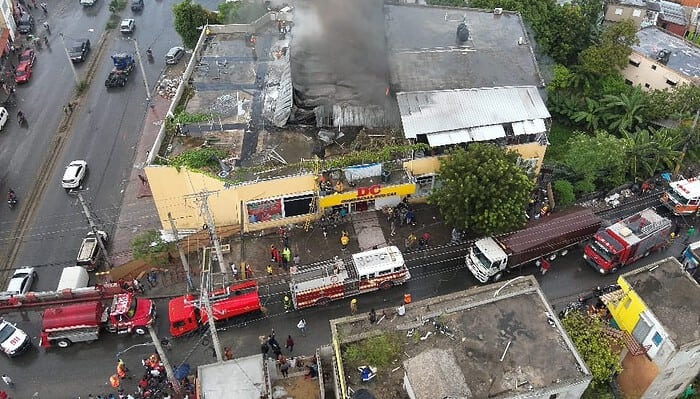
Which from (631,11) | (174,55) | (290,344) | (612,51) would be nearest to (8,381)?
(290,344)

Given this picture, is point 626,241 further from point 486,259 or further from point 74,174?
point 74,174

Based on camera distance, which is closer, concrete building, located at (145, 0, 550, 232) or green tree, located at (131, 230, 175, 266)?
green tree, located at (131, 230, 175, 266)

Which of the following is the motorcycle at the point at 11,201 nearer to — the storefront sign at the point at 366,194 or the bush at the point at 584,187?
the storefront sign at the point at 366,194

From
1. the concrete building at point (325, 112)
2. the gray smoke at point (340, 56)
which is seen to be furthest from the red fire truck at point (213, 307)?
the gray smoke at point (340, 56)

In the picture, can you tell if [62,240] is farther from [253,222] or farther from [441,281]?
[441,281]

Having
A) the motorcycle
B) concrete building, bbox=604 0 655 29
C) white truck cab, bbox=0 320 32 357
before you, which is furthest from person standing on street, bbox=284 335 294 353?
concrete building, bbox=604 0 655 29

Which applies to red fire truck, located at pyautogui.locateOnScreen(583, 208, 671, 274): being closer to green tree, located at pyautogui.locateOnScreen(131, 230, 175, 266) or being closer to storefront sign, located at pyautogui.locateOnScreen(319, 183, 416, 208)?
storefront sign, located at pyautogui.locateOnScreen(319, 183, 416, 208)
